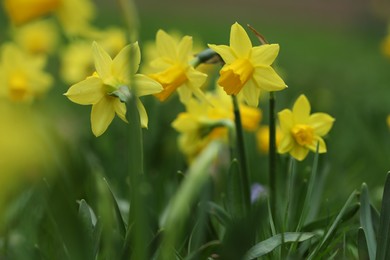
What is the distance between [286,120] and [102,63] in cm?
33

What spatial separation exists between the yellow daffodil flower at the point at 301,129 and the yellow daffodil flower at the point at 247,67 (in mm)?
109

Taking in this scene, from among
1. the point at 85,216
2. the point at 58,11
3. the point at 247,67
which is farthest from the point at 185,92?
the point at 58,11

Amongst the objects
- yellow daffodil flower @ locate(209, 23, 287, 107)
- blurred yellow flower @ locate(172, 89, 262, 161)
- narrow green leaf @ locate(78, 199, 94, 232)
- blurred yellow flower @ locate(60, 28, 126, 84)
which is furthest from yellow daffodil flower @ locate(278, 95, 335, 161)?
blurred yellow flower @ locate(60, 28, 126, 84)

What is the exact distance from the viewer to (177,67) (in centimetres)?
116

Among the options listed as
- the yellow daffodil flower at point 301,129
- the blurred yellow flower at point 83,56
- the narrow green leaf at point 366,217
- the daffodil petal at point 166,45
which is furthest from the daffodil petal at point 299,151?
the blurred yellow flower at point 83,56

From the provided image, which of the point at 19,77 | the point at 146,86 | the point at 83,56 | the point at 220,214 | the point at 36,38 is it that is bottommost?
the point at 36,38

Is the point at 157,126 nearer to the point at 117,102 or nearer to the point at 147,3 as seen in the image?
the point at 117,102

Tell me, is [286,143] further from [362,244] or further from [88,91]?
[88,91]

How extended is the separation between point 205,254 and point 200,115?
46 cm

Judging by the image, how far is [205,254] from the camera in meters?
1.02

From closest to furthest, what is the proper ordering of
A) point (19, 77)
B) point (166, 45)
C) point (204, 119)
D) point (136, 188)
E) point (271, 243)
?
1. point (136, 188)
2. point (271, 243)
3. point (166, 45)
4. point (204, 119)
5. point (19, 77)

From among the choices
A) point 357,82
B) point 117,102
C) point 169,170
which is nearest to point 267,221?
point 117,102

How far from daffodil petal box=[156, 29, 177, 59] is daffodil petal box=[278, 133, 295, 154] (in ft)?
0.72

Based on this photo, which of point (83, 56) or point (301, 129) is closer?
point (301, 129)
